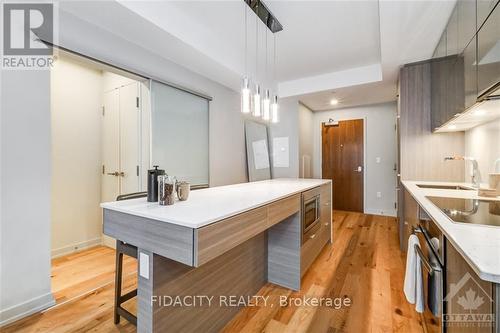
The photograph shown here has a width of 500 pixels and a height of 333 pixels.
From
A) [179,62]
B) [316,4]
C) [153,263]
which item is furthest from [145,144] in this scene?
[316,4]

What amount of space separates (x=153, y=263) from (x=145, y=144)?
1.73m

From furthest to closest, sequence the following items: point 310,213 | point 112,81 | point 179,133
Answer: point 112,81
point 179,133
point 310,213

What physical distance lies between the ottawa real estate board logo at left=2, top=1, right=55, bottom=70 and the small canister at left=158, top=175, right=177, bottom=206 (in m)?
1.46

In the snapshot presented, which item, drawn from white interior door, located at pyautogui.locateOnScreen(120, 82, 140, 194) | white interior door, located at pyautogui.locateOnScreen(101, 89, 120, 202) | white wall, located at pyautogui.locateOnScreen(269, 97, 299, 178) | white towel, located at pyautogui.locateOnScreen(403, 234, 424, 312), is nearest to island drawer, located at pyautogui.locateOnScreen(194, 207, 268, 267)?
white towel, located at pyautogui.locateOnScreen(403, 234, 424, 312)

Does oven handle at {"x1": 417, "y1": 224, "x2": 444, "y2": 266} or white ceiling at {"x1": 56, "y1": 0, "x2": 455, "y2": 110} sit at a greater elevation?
white ceiling at {"x1": 56, "y1": 0, "x2": 455, "y2": 110}

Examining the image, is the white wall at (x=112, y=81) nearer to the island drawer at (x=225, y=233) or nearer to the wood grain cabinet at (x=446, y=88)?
the island drawer at (x=225, y=233)

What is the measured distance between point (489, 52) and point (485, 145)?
137 centimetres

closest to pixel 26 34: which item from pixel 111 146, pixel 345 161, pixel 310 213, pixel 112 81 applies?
pixel 112 81

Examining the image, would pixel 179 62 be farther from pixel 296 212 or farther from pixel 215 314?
pixel 215 314

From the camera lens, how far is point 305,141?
4.79m

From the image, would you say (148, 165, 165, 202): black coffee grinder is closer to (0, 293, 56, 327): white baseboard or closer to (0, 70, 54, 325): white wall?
(0, 70, 54, 325): white wall

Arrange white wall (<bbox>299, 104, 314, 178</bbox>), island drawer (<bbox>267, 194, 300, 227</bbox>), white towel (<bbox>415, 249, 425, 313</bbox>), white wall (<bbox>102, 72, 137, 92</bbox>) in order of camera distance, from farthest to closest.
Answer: white wall (<bbox>299, 104, 314, 178</bbox>) < white wall (<bbox>102, 72, 137, 92</bbox>) < island drawer (<bbox>267, 194, 300, 227</bbox>) < white towel (<bbox>415, 249, 425, 313</bbox>)

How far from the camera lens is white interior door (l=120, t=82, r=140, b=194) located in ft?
8.73

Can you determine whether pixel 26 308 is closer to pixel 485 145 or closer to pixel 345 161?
pixel 485 145
